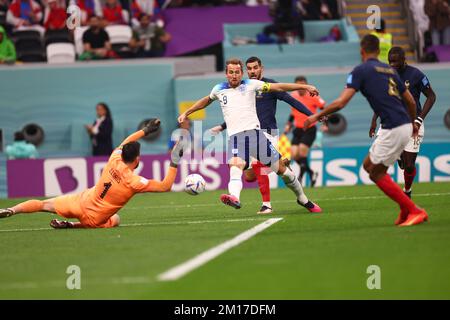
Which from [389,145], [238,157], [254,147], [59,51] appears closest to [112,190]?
[238,157]

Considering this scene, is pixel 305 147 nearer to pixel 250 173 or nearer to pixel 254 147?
pixel 250 173

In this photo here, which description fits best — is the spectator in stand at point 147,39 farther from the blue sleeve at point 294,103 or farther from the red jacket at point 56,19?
the blue sleeve at point 294,103

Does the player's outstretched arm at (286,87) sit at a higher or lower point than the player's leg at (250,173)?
higher

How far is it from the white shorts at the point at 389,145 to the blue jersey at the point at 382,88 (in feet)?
0.24

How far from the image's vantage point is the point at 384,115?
38.1 feet

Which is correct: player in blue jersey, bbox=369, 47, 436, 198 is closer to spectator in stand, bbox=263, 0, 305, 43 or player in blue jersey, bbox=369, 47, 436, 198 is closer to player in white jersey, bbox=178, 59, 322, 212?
player in white jersey, bbox=178, 59, 322, 212

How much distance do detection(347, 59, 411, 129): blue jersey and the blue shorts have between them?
2.56m

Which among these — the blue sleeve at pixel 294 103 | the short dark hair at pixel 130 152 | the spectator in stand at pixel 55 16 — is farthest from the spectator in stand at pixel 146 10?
the short dark hair at pixel 130 152

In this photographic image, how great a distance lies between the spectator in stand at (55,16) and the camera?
26.8m

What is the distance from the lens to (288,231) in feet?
38.4

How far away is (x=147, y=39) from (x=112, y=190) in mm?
14930

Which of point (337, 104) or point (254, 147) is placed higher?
point (337, 104)
